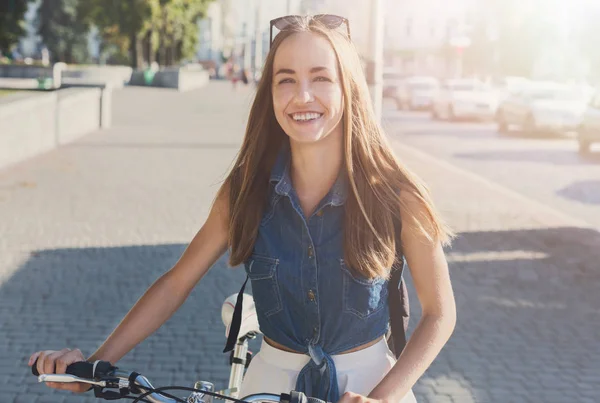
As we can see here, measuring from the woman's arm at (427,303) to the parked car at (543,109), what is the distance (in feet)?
84.7

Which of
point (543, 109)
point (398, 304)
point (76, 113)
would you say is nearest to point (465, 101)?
point (543, 109)

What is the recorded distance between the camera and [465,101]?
36219 mm

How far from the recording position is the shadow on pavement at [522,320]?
5.93 metres

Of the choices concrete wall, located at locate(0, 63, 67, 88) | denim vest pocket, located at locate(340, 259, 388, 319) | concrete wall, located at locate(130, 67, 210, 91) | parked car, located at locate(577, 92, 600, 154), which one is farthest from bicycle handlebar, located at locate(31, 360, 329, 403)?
concrete wall, located at locate(130, 67, 210, 91)

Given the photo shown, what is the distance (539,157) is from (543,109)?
7.17m

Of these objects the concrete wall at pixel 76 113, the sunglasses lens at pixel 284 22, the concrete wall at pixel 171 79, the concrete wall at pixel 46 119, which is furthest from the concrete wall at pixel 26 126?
the concrete wall at pixel 171 79

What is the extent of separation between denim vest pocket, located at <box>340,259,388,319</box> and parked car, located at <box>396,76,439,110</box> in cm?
3992

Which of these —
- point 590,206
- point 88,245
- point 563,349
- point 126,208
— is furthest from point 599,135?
point 563,349

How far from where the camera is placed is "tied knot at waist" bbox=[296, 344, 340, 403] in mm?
2477

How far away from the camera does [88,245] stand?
32.3ft

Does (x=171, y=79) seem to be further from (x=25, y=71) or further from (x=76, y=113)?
(x=76, y=113)

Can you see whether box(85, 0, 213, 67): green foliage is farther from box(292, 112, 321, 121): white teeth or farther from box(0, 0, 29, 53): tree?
box(292, 112, 321, 121): white teeth

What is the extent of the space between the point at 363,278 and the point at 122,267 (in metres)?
6.58

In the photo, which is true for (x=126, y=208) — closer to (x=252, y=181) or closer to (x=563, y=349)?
(x=563, y=349)
